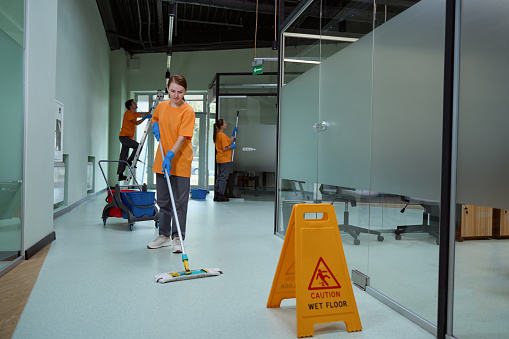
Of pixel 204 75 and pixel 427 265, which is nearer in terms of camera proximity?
pixel 427 265

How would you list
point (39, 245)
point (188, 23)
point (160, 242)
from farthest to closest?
point (188, 23), point (160, 242), point (39, 245)

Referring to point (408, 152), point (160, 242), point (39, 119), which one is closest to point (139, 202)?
point (160, 242)

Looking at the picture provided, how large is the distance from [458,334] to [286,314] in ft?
2.61

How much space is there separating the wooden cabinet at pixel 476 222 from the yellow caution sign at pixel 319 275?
57 cm

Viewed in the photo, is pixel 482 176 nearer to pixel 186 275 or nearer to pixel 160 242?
pixel 186 275

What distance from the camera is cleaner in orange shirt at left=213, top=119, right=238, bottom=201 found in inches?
328

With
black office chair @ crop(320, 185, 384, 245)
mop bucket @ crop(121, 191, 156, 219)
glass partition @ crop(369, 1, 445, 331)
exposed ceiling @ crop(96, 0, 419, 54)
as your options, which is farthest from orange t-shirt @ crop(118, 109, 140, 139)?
glass partition @ crop(369, 1, 445, 331)

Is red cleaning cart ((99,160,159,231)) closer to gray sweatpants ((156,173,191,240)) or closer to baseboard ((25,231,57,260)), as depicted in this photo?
baseboard ((25,231,57,260))

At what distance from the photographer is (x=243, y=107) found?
28.4ft

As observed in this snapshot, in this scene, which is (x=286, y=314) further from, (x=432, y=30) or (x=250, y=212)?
(x=250, y=212)

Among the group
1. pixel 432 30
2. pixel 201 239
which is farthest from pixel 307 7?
pixel 201 239

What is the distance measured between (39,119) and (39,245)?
1.03m

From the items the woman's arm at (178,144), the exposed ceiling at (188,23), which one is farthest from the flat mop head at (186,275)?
the exposed ceiling at (188,23)

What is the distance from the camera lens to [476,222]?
1.75 m
